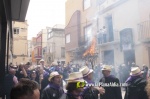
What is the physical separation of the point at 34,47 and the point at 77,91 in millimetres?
60207

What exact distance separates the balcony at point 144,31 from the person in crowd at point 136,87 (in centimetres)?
1126

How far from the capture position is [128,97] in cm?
531

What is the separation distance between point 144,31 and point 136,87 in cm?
1228

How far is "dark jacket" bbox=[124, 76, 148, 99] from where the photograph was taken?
16.5ft

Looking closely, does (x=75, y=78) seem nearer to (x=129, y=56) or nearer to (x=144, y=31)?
(x=144, y=31)

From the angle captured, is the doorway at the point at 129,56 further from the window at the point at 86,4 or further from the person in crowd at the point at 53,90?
the person in crowd at the point at 53,90

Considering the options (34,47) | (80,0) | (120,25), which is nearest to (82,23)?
(80,0)

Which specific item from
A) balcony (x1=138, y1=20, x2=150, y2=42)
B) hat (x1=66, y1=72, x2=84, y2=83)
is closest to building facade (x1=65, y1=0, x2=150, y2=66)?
balcony (x1=138, y1=20, x2=150, y2=42)

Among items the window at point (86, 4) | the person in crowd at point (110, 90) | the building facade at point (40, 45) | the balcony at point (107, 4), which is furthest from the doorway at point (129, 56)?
the building facade at point (40, 45)

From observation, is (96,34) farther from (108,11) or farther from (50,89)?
(50,89)

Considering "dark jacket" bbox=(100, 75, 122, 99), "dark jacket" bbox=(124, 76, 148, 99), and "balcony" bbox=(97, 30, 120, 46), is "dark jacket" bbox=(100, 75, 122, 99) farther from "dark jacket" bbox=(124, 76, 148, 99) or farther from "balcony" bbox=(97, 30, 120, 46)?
"balcony" bbox=(97, 30, 120, 46)

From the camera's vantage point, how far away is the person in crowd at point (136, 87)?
5023 mm

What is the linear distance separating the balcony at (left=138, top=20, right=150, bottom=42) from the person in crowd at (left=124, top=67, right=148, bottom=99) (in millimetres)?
11263

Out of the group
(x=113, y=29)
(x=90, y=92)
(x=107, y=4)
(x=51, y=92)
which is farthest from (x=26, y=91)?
(x=107, y=4)
